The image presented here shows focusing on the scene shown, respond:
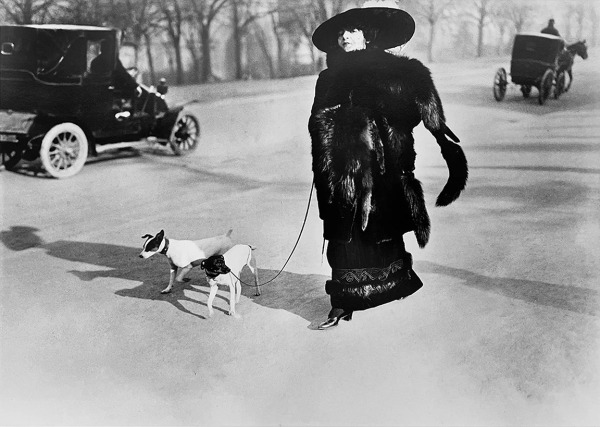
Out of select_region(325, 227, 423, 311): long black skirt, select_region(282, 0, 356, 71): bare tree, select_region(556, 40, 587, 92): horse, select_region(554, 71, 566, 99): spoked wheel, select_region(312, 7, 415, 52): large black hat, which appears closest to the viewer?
select_region(312, 7, 415, 52): large black hat

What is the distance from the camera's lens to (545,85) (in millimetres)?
6930

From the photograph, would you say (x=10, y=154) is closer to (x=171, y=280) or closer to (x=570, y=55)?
(x=171, y=280)

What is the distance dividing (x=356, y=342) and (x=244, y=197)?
2844 mm

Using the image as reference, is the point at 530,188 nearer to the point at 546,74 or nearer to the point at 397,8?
the point at 546,74

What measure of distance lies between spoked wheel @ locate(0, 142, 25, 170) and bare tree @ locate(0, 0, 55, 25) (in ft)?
4.86

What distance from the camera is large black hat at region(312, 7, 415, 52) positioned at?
294 cm

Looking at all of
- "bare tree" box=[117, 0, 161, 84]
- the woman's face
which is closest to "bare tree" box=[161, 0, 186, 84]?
"bare tree" box=[117, 0, 161, 84]

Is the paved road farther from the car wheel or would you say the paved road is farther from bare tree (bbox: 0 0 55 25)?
bare tree (bbox: 0 0 55 25)

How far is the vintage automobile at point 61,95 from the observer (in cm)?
659

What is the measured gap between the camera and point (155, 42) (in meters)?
6.99

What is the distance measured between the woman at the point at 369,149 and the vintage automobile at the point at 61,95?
4.30 metres

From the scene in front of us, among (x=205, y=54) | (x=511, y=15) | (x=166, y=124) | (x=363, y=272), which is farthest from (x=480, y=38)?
(x=166, y=124)

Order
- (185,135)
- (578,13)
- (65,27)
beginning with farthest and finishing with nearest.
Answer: (185,135) < (65,27) < (578,13)

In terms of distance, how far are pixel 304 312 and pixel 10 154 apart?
16.7 feet
